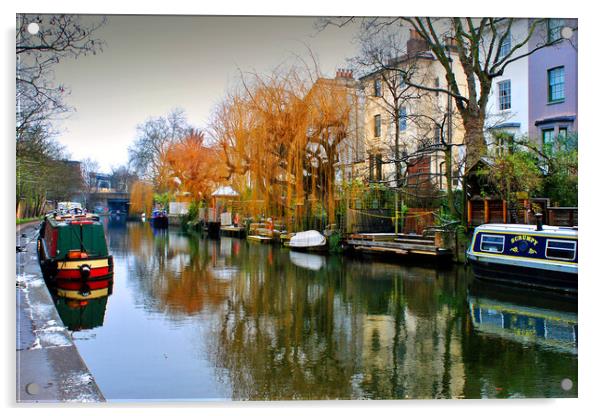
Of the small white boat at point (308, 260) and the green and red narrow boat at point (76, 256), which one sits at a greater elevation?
the green and red narrow boat at point (76, 256)

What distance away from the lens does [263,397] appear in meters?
4.65

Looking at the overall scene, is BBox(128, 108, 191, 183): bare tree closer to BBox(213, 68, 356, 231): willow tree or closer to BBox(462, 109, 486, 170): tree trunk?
BBox(213, 68, 356, 231): willow tree

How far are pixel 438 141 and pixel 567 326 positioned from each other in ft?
15.4

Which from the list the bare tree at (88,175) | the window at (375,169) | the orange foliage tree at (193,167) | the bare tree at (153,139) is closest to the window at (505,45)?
the window at (375,169)

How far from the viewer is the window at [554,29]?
5611 millimetres

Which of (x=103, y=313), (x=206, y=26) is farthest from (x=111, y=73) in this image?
(x=103, y=313)

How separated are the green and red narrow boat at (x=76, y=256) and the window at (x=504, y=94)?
6.63 m

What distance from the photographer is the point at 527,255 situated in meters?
8.39

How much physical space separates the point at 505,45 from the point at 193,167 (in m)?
9.10

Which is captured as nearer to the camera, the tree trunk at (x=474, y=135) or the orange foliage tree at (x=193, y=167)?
the tree trunk at (x=474, y=135)

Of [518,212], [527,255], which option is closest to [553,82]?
[518,212]

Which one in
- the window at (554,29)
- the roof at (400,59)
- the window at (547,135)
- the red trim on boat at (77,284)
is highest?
the roof at (400,59)

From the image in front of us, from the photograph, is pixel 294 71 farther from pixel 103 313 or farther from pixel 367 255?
pixel 367 255

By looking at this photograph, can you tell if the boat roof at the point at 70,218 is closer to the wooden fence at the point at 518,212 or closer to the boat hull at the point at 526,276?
the boat hull at the point at 526,276
